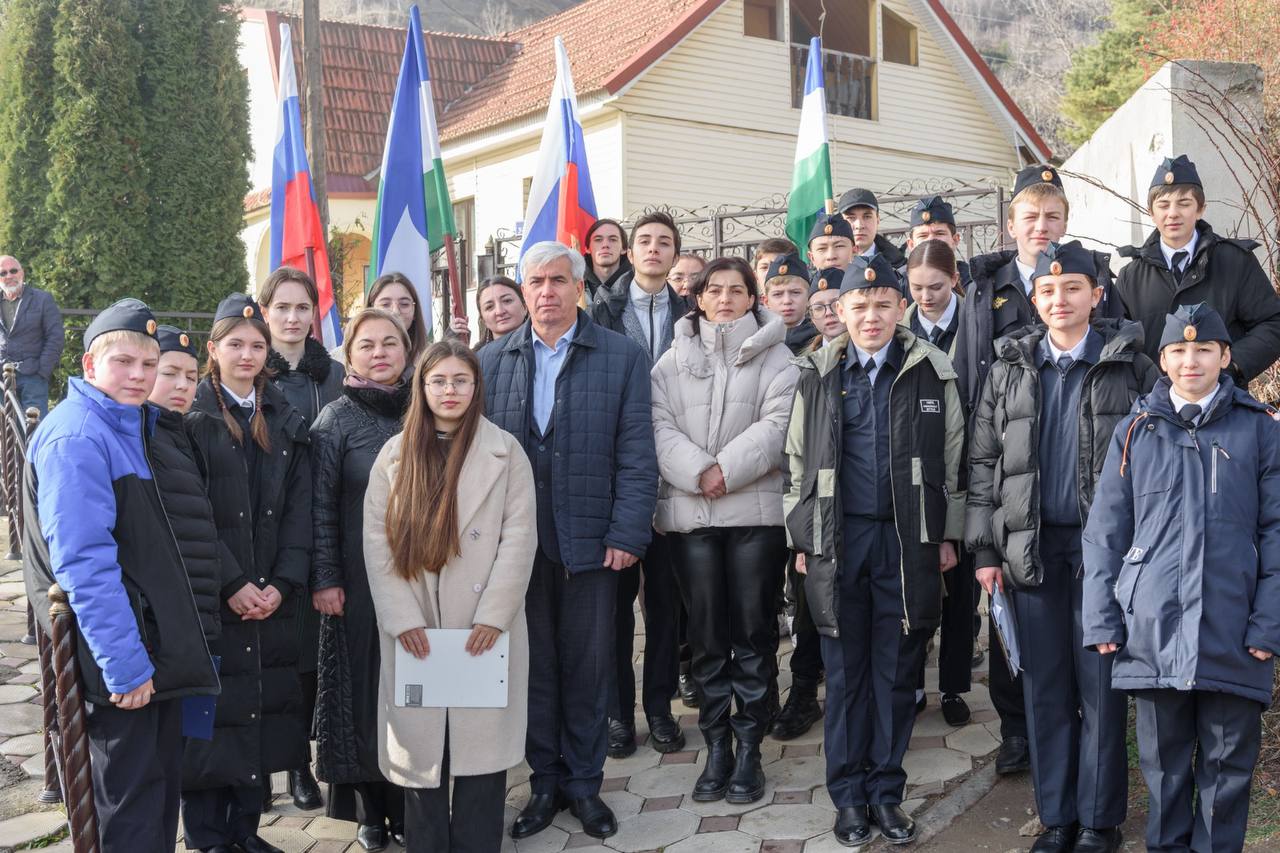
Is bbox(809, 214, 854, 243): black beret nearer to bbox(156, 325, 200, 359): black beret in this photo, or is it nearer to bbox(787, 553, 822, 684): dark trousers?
bbox(787, 553, 822, 684): dark trousers

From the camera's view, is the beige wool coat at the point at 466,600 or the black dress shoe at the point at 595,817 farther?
the black dress shoe at the point at 595,817

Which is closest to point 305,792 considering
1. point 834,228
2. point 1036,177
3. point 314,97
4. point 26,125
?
point 834,228

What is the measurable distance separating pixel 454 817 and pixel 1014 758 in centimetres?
226

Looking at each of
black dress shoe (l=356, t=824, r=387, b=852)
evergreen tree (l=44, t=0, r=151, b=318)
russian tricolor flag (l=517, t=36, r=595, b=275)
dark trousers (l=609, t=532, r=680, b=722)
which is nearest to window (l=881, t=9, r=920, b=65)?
evergreen tree (l=44, t=0, r=151, b=318)

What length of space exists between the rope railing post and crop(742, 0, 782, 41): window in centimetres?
1759

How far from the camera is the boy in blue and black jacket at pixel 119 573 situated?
3.30m

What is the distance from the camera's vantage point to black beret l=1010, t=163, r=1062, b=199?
4855 mm

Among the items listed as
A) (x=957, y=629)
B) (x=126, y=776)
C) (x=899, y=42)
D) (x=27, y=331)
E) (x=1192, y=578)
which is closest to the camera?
(x=126, y=776)

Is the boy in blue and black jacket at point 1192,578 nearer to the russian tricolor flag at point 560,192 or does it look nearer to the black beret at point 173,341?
the black beret at point 173,341

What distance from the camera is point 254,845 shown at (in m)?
4.24

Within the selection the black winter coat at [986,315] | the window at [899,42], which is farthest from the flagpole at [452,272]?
the window at [899,42]

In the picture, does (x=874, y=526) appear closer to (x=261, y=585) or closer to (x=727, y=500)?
(x=727, y=500)

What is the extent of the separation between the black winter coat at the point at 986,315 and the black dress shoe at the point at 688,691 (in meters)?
2.05

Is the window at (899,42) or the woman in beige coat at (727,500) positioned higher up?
the window at (899,42)
